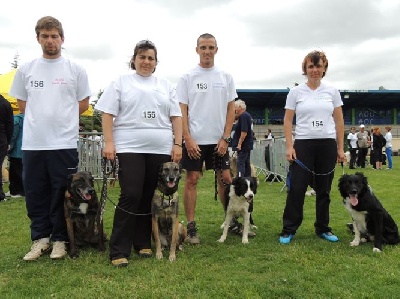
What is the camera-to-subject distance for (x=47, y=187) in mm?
4141

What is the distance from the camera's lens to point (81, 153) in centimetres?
963

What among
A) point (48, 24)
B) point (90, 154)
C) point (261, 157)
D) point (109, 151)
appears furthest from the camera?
point (261, 157)

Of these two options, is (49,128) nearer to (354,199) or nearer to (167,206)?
(167,206)

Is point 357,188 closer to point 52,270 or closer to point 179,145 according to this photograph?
point 179,145

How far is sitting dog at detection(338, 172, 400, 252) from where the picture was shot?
4.32 metres

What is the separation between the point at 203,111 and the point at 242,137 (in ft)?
14.6

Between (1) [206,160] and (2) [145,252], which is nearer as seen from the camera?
(2) [145,252]

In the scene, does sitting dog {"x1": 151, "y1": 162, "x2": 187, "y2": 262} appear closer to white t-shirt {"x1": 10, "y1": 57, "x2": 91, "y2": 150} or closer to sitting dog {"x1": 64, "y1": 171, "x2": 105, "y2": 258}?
sitting dog {"x1": 64, "y1": 171, "x2": 105, "y2": 258}

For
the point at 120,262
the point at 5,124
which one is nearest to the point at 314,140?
the point at 120,262

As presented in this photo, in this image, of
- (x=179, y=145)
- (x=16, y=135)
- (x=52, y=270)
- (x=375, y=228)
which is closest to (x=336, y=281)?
(x=375, y=228)

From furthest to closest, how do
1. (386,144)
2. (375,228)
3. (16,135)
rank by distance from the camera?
(386,144) → (16,135) → (375,228)

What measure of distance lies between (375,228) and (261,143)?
353 inches

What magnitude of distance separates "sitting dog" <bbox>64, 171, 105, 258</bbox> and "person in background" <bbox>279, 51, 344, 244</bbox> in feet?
6.95

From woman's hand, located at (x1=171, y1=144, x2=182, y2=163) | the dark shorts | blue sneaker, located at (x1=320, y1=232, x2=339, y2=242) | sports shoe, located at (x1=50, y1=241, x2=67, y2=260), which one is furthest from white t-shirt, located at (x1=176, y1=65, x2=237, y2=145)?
sports shoe, located at (x1=50, y1=241, x2=67, y2=260)
